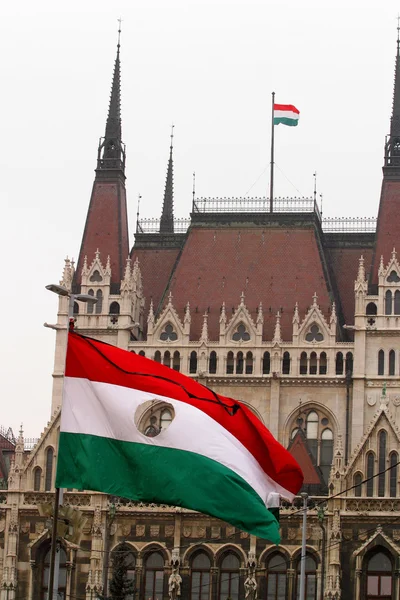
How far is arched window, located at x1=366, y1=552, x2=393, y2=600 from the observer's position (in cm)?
8288

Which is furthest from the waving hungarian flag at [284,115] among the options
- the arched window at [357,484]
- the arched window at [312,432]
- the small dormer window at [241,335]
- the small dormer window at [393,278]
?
the arched window at [357,484]

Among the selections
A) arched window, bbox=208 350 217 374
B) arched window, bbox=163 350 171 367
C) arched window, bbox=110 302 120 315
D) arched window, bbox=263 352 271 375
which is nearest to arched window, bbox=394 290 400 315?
arched window, bbox=263 352 271 375

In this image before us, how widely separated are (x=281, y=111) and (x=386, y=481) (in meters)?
28.1

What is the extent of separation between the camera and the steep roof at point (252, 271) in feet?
313

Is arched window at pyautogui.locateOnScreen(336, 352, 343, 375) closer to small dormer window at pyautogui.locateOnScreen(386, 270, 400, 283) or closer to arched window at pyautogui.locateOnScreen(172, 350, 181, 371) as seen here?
small dormer window at pyautogui.locateOnScreen(386, 270, 400, 283)

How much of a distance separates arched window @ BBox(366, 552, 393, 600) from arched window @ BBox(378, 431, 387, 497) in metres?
3.80

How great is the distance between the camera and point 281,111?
100m

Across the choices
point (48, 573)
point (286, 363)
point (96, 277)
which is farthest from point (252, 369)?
point (48, 573)

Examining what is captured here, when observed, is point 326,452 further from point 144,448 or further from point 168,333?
point 144,448

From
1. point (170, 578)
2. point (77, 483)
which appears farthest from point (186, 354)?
point (77, 483)

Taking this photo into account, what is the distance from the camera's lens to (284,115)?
100562 mm

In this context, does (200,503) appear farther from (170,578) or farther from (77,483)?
(170,578)

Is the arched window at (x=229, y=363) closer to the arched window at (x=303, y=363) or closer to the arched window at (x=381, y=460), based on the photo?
the arched window at (x=303, y=363)

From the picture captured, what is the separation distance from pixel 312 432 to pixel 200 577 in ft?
38.8
